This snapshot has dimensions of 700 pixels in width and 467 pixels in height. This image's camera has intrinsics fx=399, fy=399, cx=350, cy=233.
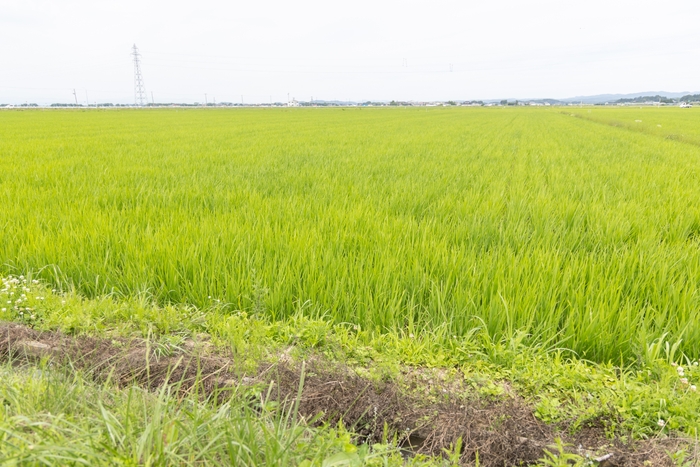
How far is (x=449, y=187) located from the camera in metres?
5.26

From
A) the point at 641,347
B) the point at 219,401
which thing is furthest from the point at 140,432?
the point at 641,347

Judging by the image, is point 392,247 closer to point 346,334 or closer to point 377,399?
point 346,334

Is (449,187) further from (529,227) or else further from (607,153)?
(607,153)

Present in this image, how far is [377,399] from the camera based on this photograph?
65.6 inches

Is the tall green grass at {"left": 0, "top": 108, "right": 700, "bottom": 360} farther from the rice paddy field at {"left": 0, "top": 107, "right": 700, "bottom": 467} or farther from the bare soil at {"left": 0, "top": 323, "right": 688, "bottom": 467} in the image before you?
the bare soil at {"left": 0, "top": 323, "right": 688, "bottom": 467}

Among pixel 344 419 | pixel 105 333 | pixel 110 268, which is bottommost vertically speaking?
pixel 344 419

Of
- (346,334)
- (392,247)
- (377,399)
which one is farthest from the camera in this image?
(392,247)

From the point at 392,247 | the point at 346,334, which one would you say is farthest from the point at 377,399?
the point at 392,247

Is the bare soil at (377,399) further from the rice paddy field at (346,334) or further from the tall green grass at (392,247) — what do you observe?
the tall green grass at (392,247)

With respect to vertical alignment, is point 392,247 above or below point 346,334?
above

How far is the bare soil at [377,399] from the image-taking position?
1468 mm

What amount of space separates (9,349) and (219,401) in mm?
1084

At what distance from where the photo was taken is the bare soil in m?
1.47

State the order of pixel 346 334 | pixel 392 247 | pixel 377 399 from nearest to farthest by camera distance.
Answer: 1. pixel 377 399
2. pixel 346 334
3. pixel 392 247
